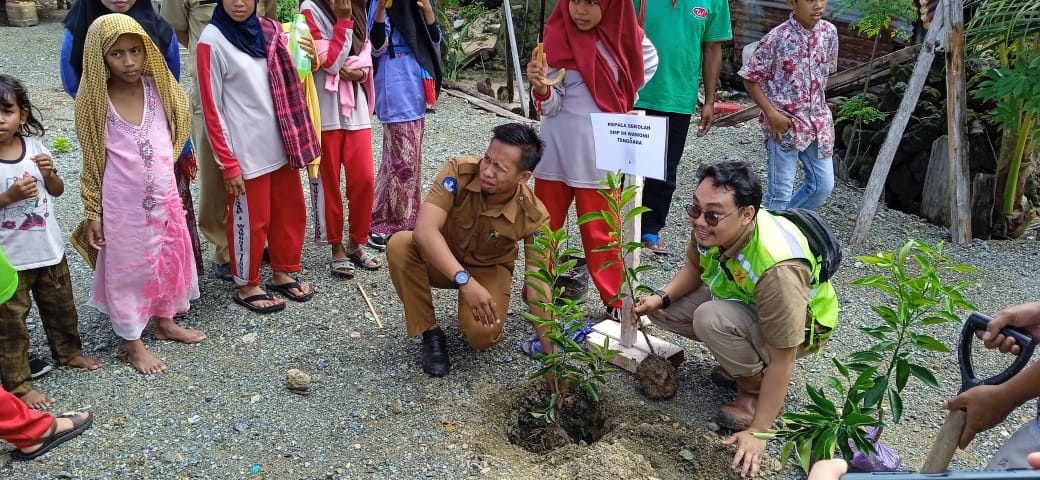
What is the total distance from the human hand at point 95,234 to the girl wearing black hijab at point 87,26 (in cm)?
51

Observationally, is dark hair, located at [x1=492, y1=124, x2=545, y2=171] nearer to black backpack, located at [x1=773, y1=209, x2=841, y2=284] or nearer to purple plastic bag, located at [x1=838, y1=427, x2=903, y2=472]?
black backpack, located at [x1=773, y1=209, x2=841, y2=284]

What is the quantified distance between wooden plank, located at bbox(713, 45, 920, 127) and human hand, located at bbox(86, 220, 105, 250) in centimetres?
503

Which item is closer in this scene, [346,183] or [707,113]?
[346,183]

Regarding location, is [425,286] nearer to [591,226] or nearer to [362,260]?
[591,226]

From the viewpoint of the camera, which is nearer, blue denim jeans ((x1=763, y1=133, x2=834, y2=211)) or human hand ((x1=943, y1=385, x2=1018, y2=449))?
human hand ((x1=943, y1=385, x2=1018, y2=449))

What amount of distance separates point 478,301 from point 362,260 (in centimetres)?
148

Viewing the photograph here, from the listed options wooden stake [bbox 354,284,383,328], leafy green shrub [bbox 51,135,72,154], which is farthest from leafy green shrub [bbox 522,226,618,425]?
leafy green shrub [bbox 51,135,72,154]

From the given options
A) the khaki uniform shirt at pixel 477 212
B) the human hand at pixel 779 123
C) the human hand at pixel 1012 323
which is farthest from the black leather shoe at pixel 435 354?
the human hand at pixel 779 123

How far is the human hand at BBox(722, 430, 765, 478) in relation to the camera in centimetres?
267

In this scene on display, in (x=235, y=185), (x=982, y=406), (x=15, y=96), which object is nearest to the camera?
(x=982, y=406)

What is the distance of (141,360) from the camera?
10.6 ft

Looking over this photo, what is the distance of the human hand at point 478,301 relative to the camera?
3.02 m

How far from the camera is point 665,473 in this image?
2709mm

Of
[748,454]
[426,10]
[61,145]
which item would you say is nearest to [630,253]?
Answer: [748,454]
